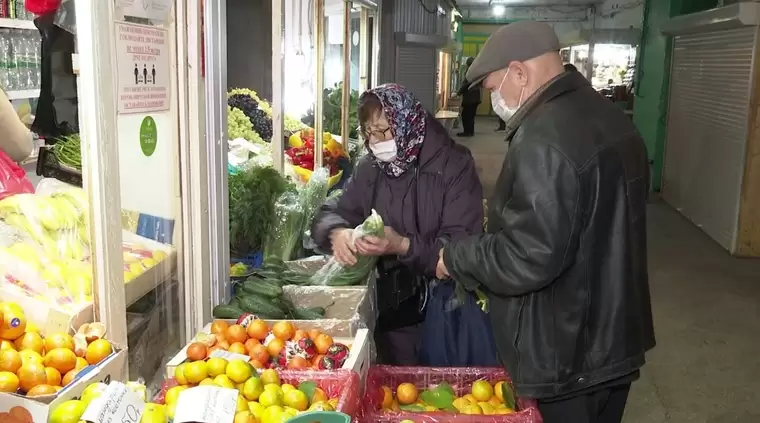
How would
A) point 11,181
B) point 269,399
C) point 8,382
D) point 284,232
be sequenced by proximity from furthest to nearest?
point 284,232, point 11,181, point 269,399, point 8,382

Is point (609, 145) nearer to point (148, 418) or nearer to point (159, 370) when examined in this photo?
point (148, 418)

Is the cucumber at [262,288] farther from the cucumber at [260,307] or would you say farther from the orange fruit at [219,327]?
the orange fruit at [219,327]

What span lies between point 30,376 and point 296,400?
652 millimetres

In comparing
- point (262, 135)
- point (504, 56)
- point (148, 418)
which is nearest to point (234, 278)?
point (148, 418)

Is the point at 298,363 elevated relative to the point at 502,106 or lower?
lower

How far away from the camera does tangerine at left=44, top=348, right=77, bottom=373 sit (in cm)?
174

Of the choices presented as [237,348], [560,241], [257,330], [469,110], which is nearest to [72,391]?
[237,348]

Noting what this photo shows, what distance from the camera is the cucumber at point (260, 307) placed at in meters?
2.61

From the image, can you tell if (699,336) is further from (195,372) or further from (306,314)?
(195,372)

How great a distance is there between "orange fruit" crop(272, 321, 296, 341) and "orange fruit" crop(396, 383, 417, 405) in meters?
0.41

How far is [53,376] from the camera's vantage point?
5.64 ft

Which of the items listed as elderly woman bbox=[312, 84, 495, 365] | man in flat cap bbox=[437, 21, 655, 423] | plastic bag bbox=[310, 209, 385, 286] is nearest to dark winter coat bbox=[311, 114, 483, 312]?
elderly woman bbox=[312, 84, 495, 365]

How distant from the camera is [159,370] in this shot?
8.15ft

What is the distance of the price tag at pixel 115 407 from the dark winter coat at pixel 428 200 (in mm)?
1147
